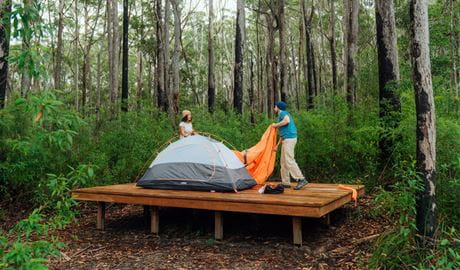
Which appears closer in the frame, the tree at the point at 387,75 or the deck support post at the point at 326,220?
the deck support post at the point at 326,220

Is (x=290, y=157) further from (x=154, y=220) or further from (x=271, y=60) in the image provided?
(x=271, y=60)

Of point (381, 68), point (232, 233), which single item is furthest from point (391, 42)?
point (232, 233)

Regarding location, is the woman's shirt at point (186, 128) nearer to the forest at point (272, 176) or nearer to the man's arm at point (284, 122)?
the forest at point (272, 176)

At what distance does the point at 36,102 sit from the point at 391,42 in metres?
7.02

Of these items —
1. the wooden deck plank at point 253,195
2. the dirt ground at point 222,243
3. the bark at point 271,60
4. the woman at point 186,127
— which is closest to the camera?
the dirt ground at point 222,243

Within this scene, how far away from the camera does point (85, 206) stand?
8.20 meters

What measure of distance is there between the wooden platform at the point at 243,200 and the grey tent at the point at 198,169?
0.19 meters

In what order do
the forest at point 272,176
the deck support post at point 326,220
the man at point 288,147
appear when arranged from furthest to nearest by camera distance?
the man at point 288,147 → the deck support post at point 326,220 → the forest at point 272,176

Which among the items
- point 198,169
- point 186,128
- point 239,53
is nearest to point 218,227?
point 198,169

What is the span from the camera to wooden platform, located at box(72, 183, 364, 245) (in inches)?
185

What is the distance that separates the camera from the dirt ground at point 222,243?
459 cm

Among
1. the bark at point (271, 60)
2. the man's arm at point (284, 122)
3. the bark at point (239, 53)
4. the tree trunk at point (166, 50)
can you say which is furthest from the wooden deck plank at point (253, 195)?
the bark at point (271, 60)

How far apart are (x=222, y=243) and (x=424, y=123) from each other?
3.10 meters

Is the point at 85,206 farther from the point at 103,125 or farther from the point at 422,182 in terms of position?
the point at 422,182
